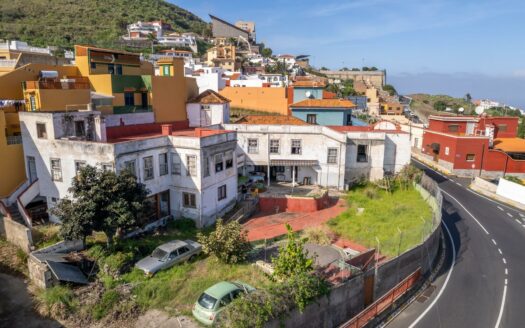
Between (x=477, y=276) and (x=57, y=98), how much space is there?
106ft

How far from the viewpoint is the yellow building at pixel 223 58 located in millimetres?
93375

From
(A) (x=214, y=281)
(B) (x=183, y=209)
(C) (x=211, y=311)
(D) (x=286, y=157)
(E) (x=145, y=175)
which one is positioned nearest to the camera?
(C) (x=211, y=311)

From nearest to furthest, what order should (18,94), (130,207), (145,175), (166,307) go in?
(166,307) → (130,207) → (145,175) → (18,94)

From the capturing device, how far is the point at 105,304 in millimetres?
16531

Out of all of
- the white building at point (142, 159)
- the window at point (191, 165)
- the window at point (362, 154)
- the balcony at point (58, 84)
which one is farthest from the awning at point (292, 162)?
the balcony at point (58, 84)

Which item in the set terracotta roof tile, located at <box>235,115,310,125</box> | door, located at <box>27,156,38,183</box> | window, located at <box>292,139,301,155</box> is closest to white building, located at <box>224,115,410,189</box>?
window, located at <box>292,139,301,155</box>

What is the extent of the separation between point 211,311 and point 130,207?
27.4ft

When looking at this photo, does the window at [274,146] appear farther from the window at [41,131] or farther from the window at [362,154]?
the window at [41,131]

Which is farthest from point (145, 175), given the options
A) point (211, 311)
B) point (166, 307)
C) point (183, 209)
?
point (211, 311)

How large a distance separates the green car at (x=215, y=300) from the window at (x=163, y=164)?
12.0 metres

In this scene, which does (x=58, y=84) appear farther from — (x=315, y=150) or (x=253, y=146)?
(x=315, y=150)

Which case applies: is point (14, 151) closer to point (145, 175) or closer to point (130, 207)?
point (145, 175)

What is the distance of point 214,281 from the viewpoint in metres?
18.0

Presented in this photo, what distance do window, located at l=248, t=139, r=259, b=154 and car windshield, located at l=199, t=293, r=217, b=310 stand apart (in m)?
20.1
